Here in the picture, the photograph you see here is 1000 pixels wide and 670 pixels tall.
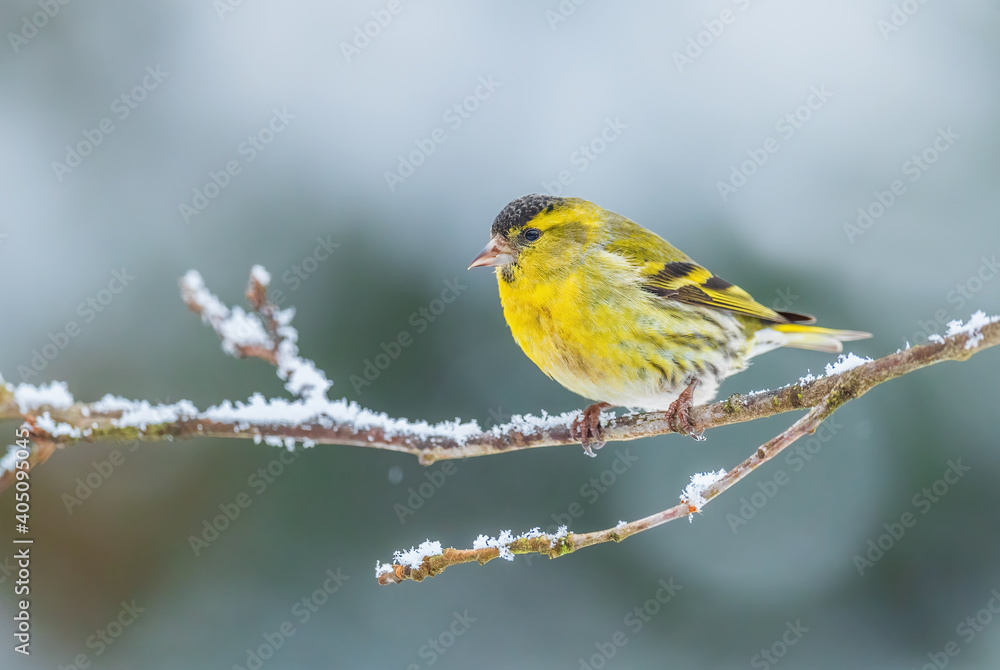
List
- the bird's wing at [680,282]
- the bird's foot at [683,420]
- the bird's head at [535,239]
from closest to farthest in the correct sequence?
the bird's foot at [683,420]
the bird's head at [535,239]
the bird's wing at [680,282]

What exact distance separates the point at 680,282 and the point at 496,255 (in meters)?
1.00

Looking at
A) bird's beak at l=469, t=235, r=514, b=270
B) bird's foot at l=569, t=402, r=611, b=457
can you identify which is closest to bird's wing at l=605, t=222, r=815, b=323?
bird's beak at l=469, t=235, r=514, b=270

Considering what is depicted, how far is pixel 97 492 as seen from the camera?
12.8ft

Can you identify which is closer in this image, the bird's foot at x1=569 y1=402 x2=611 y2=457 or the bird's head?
the bird's foot at x1=569 y1=402 x2=611 y2=457

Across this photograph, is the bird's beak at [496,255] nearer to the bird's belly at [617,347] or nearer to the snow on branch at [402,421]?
the bird's belly at [617,347]

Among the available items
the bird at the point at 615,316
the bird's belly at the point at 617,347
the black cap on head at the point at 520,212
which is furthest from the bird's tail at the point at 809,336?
the black cap on head at the point at 520,212

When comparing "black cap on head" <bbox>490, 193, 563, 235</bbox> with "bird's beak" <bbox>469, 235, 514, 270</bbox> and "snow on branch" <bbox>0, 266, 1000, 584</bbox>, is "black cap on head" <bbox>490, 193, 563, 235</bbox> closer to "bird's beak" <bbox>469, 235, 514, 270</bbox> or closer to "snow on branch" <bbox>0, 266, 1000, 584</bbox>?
"bird's beak" <bbox>469, 235, 514, 270</bbox>

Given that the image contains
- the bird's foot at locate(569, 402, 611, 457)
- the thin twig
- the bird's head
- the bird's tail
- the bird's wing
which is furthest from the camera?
the bird's tail

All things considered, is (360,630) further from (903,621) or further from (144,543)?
(903,621)

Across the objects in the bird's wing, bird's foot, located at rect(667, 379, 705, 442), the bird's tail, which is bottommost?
bird's foot, located at rect(667, 379, 705, 442)

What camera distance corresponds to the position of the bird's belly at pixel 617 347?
10.7 ft

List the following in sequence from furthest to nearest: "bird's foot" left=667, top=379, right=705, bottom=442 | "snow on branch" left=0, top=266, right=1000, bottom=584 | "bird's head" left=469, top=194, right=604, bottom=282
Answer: "bird's head" left=469, top=194, right=604, bottom=282 → "bird's foot" left=667, top=379, right=705, bottom=442 → "snow on branch" left=0, top=266, right=1000, bottom=584

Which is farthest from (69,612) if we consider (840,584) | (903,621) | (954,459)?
(954,459)

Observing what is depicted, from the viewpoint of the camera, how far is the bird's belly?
10.7 ft
